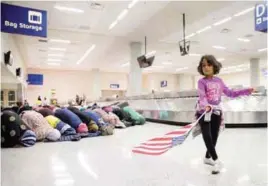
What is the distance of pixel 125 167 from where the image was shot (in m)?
2.46

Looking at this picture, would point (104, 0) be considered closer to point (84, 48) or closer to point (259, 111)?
point (259, 111)

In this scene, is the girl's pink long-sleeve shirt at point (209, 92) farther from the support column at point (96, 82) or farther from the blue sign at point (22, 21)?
the support column at point (96, 82)

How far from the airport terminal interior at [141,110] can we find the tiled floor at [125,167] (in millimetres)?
11

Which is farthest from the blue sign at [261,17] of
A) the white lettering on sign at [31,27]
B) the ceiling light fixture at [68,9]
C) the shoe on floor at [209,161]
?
the white lettering on sign at [31,27]

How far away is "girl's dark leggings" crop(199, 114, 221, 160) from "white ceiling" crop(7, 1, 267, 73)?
670cm

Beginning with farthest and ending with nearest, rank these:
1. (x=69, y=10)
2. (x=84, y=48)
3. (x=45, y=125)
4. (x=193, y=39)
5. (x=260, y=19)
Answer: (x=84, y=48)
(x=193, y=39)
(x=69, y=10)
(x=260, y=19)
(x=45, y=125)

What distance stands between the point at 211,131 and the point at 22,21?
616 centimetres

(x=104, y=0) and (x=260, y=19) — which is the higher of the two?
(x=104, y=0)

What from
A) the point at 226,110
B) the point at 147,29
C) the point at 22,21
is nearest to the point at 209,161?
the point at 226,110

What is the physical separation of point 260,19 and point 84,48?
1098cm

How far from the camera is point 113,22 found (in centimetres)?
1045

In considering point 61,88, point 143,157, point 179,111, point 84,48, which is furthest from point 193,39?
point 61,88

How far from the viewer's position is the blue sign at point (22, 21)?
6.60 m

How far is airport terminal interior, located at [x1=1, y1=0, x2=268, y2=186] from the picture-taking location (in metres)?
2.27
